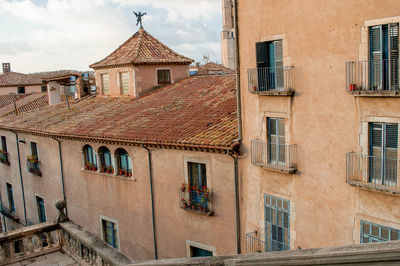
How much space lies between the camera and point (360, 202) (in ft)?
36.1

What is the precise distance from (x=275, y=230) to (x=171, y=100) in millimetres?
10568

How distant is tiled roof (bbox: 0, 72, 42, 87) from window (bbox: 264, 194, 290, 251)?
5599 centimetres

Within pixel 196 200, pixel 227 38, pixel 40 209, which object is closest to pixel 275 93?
pixel 196 200

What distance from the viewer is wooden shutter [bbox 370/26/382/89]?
1026cm

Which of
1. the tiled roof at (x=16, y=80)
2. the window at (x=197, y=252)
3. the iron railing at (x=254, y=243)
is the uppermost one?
the tiled roof at (x=16, y=80)

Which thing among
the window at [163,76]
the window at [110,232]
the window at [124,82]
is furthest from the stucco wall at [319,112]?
the window at [124,82]

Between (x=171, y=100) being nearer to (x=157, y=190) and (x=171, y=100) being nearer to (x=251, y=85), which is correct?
(x=157, y=190)

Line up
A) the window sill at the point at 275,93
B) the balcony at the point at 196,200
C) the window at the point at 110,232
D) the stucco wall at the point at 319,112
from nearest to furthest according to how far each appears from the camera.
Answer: the stucco wall at the point at 319,112
the window sill at the point at 275,93
the balcony at the point at 196,200
the window at the point at 110,232

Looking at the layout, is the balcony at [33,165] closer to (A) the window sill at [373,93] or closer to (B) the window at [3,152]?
(B) the window at [3,152]

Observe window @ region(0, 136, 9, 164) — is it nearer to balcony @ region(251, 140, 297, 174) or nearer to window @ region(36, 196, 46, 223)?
window @ region(36, 196, 46, 223)

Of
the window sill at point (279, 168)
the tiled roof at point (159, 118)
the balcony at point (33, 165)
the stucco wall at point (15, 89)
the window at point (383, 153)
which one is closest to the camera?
the window at point (383, 153)

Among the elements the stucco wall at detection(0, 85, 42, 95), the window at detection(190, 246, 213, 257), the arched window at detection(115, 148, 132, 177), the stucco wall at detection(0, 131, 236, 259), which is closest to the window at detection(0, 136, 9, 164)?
the stucco wall at detection(0, 131, 236, 259)

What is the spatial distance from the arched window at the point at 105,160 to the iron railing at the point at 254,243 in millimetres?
8026

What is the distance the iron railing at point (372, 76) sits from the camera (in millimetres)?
10023
